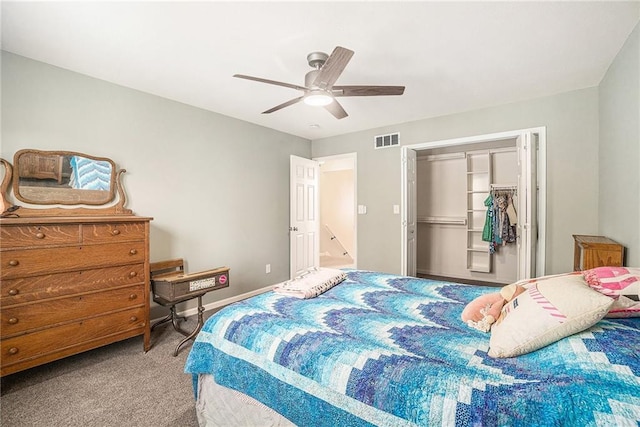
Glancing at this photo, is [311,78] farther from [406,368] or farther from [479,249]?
[479,249]

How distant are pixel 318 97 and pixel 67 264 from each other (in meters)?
2.26

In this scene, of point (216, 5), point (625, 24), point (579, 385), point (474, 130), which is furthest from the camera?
point (474, 130)

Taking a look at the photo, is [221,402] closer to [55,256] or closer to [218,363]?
[218,363]

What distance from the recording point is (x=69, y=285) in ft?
7.17

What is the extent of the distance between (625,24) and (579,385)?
8.21 ft

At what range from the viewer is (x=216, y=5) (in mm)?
1833

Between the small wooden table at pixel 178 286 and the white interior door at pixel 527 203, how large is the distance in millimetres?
3255

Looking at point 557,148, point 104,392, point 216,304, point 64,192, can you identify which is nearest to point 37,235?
point 64,192

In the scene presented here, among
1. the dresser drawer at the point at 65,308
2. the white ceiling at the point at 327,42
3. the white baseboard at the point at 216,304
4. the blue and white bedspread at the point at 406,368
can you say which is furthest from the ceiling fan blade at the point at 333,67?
the white baseboard at the point at 216,304

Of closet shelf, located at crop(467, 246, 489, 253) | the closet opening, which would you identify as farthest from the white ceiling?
closet shelf, located at crop(467, 246, 489, 253)

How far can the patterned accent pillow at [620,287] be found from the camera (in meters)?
1.36

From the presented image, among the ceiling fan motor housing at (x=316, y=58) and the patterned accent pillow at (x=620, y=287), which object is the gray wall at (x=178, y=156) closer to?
the ceiling fan motor housing at (x=316, y=58)

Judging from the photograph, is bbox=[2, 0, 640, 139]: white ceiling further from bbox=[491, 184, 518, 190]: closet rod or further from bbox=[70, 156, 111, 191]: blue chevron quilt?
bbox=[491, 184, 518, 190]: closet rod

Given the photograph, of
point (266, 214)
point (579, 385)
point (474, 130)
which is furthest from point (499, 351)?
point (266, 214)
